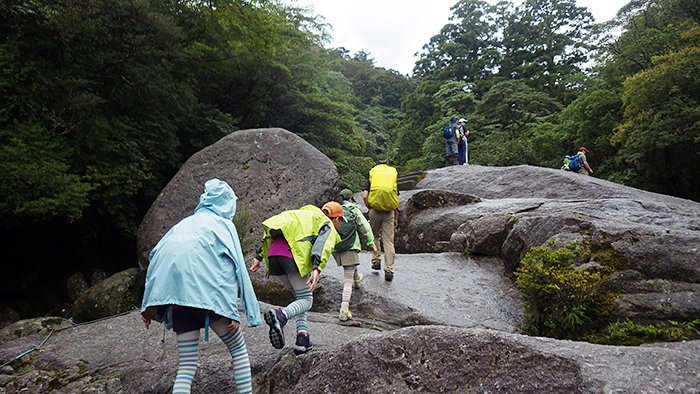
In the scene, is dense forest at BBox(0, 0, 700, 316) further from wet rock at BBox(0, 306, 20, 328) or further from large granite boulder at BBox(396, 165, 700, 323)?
large granite boulder at BBox(396, 165, 700, 323)

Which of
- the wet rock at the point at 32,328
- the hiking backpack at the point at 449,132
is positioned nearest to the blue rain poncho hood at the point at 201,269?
the wet rock at the point at 32,328

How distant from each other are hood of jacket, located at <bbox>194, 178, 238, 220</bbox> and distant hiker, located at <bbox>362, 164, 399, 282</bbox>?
3.37 meters

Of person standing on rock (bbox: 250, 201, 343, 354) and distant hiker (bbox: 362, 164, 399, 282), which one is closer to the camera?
person standing on rock (bbox: 250, 201, 343, 354)

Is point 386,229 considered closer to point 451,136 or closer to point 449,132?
point 449,132

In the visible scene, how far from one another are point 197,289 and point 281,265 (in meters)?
1.18

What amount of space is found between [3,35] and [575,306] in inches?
470

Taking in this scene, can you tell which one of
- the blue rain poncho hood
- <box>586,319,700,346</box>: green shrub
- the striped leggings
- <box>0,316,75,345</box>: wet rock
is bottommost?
<box>0,316,75,345</box>: wet rock

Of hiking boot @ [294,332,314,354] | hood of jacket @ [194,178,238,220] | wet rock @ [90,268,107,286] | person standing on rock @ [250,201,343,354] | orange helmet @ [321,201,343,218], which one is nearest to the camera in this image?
hood of jacket @ [194,178,238,220]

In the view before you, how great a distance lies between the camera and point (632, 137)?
12.9 m

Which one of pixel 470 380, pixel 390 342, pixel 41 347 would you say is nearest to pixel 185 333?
pixel 390 342

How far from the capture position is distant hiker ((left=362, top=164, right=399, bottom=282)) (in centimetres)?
611

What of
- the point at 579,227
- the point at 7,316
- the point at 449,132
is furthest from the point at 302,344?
the point at 449,132

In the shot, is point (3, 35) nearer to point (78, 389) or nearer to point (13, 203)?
point (13, 203)

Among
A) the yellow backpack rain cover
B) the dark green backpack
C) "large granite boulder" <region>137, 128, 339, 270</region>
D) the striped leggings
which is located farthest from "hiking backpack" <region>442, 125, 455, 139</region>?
the striped leggings
